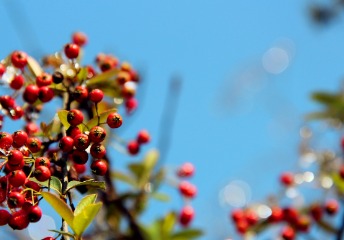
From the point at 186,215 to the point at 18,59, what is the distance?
1648 millimetres

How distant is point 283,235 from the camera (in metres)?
3.58

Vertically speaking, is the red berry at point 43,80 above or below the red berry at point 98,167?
above

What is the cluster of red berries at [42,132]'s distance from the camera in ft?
6.40

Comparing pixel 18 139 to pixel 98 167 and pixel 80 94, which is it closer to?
pixel 98 167

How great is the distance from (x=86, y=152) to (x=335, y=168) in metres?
2.56

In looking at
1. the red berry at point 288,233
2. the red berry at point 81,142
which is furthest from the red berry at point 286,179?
the red berry at point 81,142

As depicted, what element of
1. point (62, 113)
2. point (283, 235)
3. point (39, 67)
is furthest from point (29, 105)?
point (283, 235)

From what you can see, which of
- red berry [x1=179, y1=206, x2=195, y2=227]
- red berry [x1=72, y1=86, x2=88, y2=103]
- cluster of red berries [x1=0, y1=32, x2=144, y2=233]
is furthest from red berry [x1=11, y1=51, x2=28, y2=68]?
red berry [x1=179, y1=206, x2=195, y2=227]

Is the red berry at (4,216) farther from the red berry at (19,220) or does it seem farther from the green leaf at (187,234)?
the green leaf at (187,234)

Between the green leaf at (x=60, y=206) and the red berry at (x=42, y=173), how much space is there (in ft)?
0.16

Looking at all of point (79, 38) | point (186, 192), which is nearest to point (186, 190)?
point (186, 192)

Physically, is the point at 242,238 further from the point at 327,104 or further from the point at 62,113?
the point at 62,113

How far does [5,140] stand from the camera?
2035 millimetres

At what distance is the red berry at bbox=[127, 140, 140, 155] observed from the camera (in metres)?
3.27
